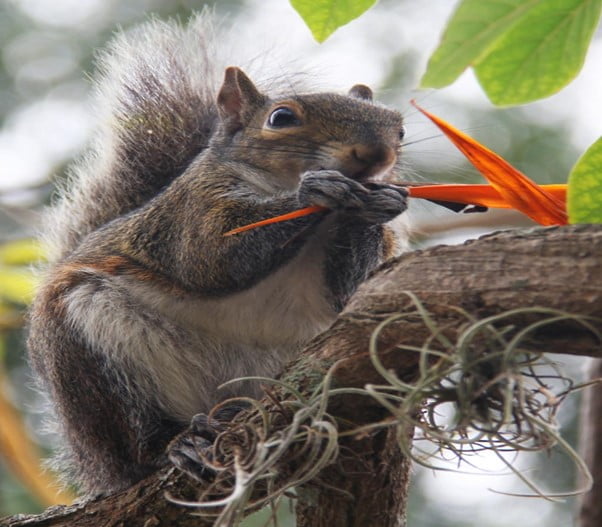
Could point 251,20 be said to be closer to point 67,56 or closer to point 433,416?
point 67,56

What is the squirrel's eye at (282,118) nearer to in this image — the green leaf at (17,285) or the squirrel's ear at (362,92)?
the squirrel's ear at (362,92)

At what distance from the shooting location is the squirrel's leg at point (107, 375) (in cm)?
257

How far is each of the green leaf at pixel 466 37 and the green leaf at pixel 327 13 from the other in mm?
215

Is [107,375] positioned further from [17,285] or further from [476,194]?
[476,194]

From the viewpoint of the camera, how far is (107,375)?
260 cm

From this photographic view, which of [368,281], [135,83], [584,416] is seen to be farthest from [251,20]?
[368,281]

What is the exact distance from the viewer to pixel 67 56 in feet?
18.4

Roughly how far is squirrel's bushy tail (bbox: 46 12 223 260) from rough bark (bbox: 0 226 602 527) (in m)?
1.33

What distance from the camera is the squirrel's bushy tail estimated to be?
327 centimetres

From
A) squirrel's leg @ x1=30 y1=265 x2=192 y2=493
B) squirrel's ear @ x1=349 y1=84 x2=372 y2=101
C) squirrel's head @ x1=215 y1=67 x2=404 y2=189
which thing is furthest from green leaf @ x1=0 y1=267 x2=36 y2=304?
squirrel's ear @ x1=349 y1=84 x2=372 y2=101

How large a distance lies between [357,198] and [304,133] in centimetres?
59

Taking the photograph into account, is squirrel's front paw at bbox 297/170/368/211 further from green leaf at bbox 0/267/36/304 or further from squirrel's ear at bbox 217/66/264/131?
green leaf at bbox 0/267/36/304

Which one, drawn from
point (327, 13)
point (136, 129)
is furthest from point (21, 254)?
point (327, 13)

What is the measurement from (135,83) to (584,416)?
1.97 meters
